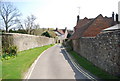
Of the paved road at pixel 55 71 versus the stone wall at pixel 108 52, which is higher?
the stone wall at pixel 108 52

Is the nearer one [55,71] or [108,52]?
[108,52]

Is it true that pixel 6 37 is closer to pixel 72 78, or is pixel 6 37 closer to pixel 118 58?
pixel 72 78

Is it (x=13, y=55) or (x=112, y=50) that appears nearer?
(x=112, y=50)

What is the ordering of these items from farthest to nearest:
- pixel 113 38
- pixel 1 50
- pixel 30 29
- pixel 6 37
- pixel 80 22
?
pixel 30 29, pixel 80 22, pixel 6 37, pixel 1 50, pixel 113 38

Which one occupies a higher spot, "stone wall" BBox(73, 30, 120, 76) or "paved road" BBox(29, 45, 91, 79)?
"stone wall" BBox(73, 30, 120, 76)

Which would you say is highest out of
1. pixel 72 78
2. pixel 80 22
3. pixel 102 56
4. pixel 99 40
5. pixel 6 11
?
pixel 6 11

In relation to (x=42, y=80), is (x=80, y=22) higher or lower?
higher

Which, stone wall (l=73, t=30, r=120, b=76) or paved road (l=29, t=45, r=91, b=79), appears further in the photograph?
paved road (l=29, t=45, r=91, b=79)

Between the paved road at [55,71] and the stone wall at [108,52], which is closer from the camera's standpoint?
the stone wall at [108,52]

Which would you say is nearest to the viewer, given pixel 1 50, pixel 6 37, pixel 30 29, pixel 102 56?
pixel 102 56

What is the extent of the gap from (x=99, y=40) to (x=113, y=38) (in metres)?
3.09

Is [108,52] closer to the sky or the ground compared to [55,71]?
closer to the sky

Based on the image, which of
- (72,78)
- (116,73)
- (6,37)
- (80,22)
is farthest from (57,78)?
(80,22)

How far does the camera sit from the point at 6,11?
188 ft
